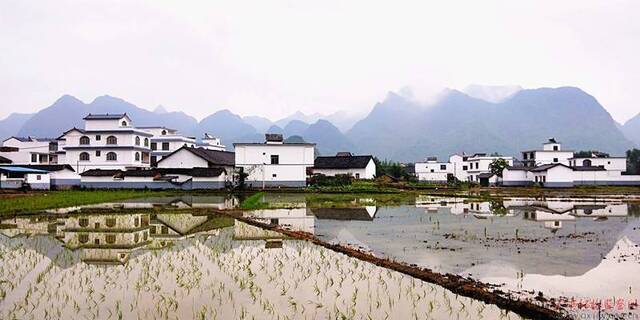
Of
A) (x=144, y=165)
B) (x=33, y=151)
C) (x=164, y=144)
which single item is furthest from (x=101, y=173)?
(x=33, y=151)

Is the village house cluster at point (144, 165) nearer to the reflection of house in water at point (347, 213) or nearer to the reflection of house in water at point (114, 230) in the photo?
the reflection of house in water at point (347, 213)

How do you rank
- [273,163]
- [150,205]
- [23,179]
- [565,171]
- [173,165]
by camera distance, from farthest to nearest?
1. [565,171]
2. [173,165]
3. [273,163]
4. [23,179]
5. [150,205]

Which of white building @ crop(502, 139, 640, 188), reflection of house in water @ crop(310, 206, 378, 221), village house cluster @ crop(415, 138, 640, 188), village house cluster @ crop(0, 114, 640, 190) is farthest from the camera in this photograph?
village house cluster @ crop(415, 138, 640, 188)

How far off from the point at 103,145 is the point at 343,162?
27488mm

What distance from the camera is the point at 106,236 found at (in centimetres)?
1678

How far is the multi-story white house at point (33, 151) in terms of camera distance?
186ft

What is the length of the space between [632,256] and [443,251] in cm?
517

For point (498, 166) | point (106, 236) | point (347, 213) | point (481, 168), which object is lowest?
point (347, 213)

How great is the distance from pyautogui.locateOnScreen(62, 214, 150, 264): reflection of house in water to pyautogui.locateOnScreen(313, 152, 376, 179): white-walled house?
120ft

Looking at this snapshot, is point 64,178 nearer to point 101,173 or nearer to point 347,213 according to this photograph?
point 101,173

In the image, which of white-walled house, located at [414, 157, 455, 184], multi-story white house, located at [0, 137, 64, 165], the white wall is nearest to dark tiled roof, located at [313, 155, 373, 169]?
the white wall

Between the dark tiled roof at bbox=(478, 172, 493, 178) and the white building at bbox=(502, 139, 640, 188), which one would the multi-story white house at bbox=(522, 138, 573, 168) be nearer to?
the white building at bbox=(502, 139, 640, 188)

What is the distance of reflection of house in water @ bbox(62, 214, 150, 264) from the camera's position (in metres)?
13.6

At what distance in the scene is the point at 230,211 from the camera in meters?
25.6
